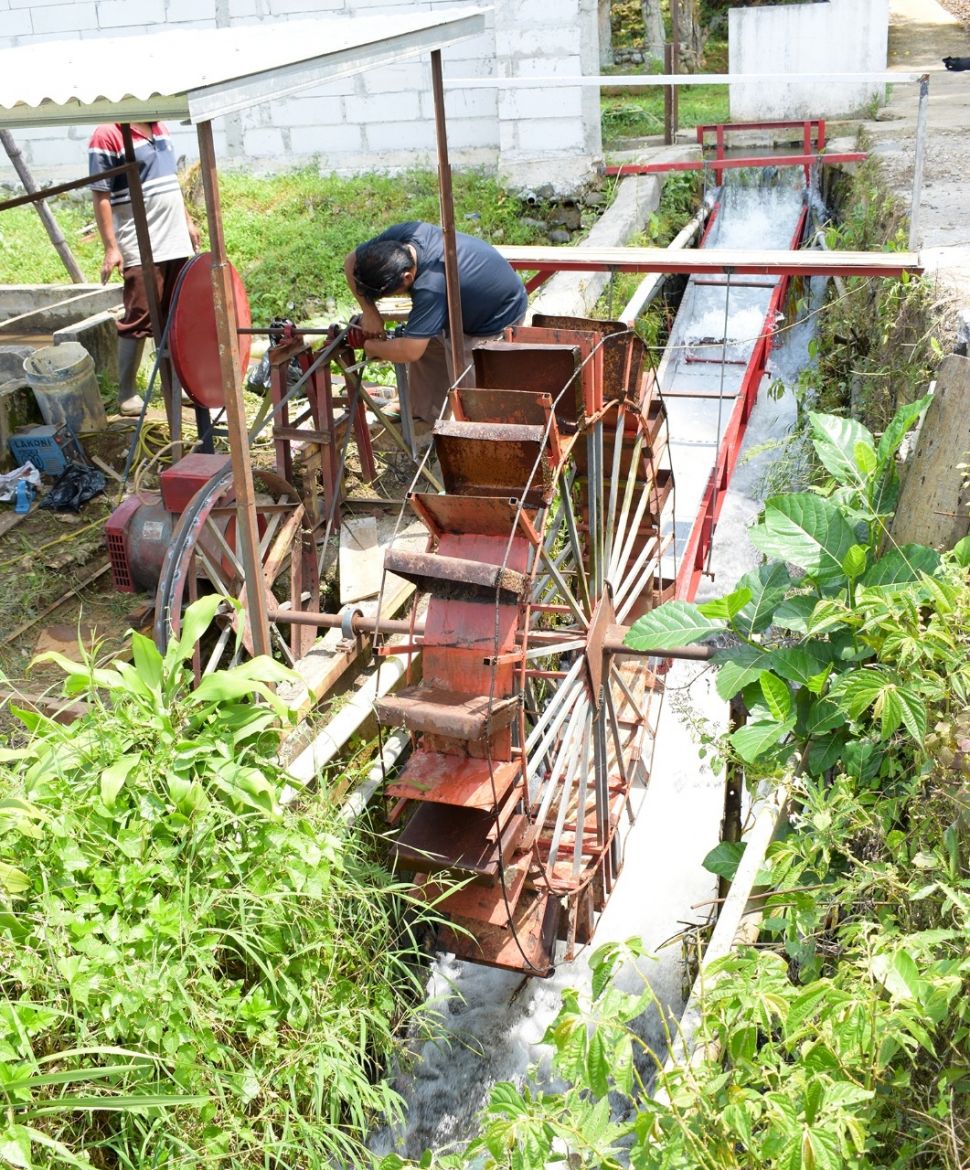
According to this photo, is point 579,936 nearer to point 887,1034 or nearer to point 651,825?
point 651,825

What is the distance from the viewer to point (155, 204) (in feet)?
22.6

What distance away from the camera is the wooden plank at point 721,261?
6074 mm

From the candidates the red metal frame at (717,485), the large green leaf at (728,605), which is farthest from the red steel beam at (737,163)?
the large green leaf at (728,605)

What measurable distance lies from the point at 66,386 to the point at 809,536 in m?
4.94

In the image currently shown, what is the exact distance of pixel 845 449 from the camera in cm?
418

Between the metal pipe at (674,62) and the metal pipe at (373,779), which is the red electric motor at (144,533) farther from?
the metal pipe at (674,62)

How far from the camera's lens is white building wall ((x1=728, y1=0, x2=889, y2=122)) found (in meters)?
13.1

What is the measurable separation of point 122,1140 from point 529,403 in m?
2.80

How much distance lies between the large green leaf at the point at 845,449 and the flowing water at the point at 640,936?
1032 mm

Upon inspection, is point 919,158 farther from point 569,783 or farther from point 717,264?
point 569,783

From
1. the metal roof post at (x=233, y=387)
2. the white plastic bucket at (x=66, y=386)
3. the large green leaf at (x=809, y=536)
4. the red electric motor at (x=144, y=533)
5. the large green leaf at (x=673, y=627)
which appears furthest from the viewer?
the white plastic bucket at (x=66, y=386)

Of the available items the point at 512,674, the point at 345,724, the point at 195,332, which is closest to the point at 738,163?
the point at 195,332

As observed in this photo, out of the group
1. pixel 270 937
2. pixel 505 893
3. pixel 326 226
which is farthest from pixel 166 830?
pixel 326 226

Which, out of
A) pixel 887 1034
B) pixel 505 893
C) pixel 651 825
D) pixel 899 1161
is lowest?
pixel 651 825
